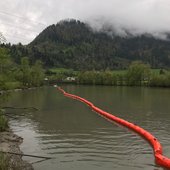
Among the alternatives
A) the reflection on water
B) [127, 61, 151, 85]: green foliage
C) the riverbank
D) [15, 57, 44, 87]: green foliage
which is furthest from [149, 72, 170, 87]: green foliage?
the riverbank

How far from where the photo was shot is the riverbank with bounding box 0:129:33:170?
57.7 feet

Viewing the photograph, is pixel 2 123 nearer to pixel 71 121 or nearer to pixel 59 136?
pixel 59 136

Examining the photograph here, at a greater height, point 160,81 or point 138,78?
point 138,78

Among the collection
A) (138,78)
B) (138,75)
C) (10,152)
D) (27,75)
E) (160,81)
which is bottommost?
(10,152)

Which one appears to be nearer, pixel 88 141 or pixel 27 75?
pixel 88 141

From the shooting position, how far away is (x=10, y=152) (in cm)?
2281

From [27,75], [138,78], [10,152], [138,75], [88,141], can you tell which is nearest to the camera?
[10,152]

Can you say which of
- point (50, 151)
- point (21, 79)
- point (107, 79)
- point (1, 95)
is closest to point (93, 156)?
point (50, 151)

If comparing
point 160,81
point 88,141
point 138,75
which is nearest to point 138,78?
point 138,75

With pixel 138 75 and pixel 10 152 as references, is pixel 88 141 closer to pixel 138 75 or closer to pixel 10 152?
pixel 10 152

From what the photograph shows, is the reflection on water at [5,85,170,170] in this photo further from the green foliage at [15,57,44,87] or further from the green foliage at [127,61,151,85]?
the green foliage at [127,61,151,85]

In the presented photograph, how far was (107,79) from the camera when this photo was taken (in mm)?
196750

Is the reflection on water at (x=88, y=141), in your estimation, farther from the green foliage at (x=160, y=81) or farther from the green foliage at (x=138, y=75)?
the green foliage at (x=138, y=75)

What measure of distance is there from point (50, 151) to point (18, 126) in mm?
13803
